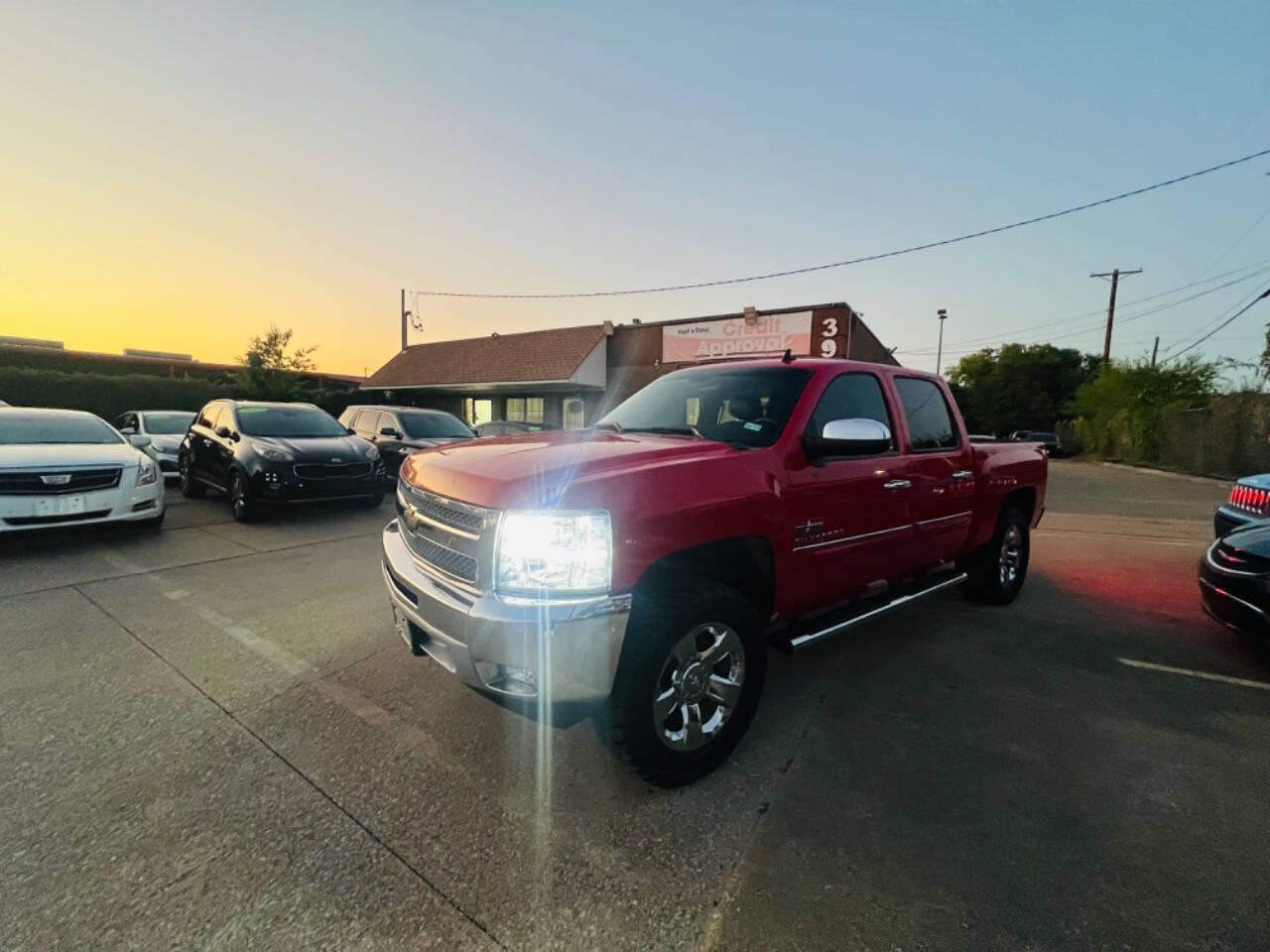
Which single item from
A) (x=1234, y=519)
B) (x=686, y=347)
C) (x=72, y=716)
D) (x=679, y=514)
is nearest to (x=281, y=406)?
(x=72, y=716)

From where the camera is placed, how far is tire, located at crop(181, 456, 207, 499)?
9419 millimetres

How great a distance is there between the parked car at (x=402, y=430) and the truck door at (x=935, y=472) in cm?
839

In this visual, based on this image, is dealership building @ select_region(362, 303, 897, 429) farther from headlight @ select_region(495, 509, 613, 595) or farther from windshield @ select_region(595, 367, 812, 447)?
headlight @ select_region(495, 509, 613, 595)

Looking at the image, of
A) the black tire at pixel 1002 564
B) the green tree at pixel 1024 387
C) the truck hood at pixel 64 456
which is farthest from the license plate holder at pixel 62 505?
the green tree at pixel 1024 387

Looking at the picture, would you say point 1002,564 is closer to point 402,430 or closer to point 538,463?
point 538,463

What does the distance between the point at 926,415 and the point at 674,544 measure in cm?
276

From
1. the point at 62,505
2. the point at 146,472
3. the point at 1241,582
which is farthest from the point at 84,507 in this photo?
the point at 1241,582

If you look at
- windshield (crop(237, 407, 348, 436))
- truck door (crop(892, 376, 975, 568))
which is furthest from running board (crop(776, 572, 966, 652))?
windshield (crop(237, 407, 348, 436))

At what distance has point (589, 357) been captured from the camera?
21891mm

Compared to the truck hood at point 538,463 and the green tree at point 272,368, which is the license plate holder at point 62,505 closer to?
the truck hood at point 538,463

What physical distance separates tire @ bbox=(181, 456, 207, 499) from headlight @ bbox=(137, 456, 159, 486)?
276 centimetres

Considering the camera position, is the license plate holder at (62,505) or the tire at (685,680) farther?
the license plate holder at (62,505)

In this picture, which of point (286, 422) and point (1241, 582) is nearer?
point (1241, 582)

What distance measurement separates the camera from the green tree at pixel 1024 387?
5381cm
